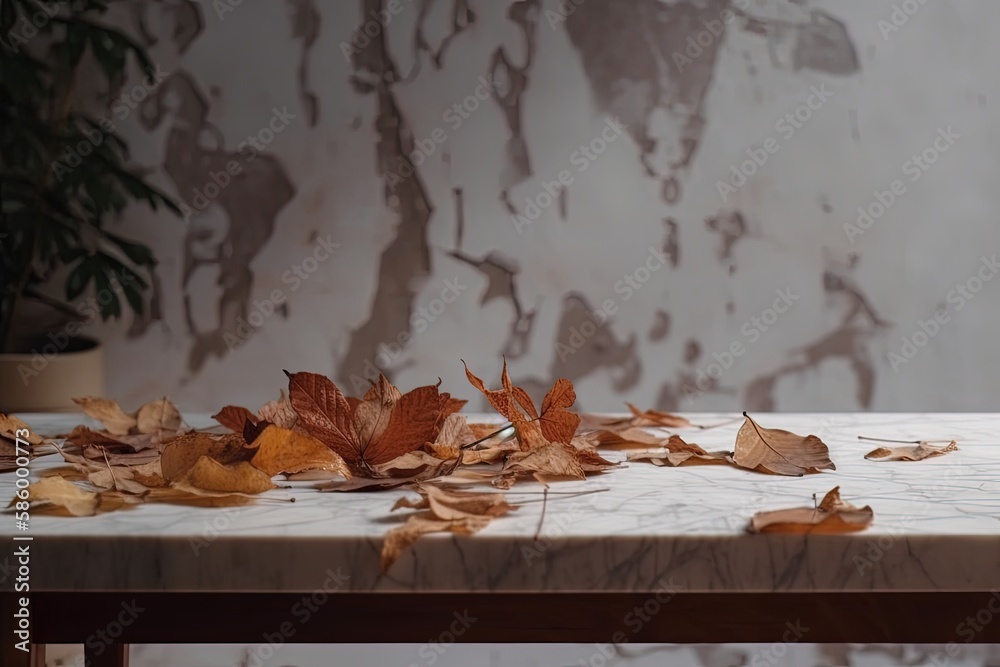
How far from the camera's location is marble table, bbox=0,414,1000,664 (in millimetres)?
422

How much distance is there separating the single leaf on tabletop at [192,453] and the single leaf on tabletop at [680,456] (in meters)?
0.28

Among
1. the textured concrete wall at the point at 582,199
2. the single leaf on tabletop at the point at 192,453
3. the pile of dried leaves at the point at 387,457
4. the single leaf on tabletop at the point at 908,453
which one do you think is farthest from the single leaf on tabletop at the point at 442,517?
the textured concrete wall at the point at 582,199

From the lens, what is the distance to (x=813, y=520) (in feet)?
1.42

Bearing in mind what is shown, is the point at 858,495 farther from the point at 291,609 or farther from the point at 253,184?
the point at 253,184

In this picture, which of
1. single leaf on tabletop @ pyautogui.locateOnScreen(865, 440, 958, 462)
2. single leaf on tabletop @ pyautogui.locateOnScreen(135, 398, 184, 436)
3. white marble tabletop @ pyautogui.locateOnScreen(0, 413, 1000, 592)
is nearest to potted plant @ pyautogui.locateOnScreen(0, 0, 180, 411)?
single leaf on tabletop @ pyautogui.locateOnScreen(135, 398, 184, 436)

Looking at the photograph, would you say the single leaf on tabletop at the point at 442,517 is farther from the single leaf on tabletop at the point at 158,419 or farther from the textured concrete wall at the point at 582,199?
the textured concrete wall at the point at 582,199

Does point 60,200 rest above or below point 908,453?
above

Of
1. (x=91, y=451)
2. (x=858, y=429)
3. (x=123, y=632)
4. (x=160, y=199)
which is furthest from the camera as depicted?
(x=160, y=199)

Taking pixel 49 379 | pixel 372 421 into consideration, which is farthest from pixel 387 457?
pixel 49 379

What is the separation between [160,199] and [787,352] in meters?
1.32

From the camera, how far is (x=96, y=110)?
1670 mm

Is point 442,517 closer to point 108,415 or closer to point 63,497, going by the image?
point 63,497

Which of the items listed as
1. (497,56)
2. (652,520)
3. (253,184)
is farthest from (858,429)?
(253,184)

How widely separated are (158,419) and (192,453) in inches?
9.1
